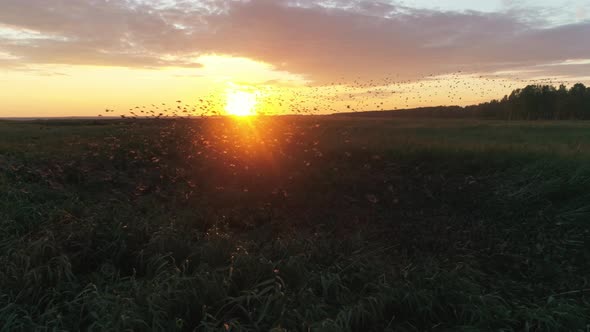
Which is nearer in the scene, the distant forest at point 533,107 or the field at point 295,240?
the field at point 295,240

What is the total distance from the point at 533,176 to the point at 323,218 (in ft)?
13.8

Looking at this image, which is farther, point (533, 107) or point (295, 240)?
point (533, 107)

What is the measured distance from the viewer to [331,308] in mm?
3781

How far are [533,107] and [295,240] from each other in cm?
6445

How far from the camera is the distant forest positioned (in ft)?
179

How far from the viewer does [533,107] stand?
58.6m

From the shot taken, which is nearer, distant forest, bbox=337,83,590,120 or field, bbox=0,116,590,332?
field, bbox=0,116,590,332

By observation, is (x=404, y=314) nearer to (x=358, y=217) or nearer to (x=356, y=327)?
(x=356, y=327)

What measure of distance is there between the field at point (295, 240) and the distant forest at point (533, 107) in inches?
1822

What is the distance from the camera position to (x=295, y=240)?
16.8ft

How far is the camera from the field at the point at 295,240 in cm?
364

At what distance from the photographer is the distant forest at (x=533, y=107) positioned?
2144 inches

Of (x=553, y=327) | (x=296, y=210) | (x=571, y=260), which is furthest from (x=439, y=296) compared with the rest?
(x=296, y=210)

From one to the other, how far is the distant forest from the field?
46.3m
